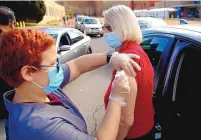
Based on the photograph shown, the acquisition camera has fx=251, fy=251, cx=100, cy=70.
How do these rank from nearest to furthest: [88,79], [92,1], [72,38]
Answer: [88,79] < [72,38] < [92,1]

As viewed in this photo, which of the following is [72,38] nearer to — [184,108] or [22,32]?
[184,108]

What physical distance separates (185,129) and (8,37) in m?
1.58

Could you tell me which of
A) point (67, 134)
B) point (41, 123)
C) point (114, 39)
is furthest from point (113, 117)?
point (114, 39)

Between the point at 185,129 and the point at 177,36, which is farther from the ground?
the point at 177,36

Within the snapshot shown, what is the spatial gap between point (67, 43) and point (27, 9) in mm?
25854

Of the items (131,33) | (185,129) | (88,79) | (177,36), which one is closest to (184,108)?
(185,129)

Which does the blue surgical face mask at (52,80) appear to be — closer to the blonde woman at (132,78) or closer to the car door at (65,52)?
the blonde woman at (132,78)

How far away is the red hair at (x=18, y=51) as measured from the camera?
1.27 meters

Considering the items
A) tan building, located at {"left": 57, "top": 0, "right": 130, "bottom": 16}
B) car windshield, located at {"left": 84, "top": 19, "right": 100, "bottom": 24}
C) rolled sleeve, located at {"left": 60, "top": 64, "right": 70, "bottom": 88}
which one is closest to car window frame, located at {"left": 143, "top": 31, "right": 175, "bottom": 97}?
rolled sleeve, located at {"left": 60, "top": 64, "right": 70, "bottom": 88}

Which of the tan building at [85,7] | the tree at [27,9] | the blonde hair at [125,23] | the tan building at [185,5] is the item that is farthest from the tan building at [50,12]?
the blonde hair at [125,23]

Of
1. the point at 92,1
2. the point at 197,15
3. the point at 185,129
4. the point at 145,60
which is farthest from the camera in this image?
the point at 92,1

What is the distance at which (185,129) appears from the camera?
2.11 m

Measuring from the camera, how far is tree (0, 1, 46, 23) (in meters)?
29.7

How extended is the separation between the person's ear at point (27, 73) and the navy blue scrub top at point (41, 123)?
5.5 inches
